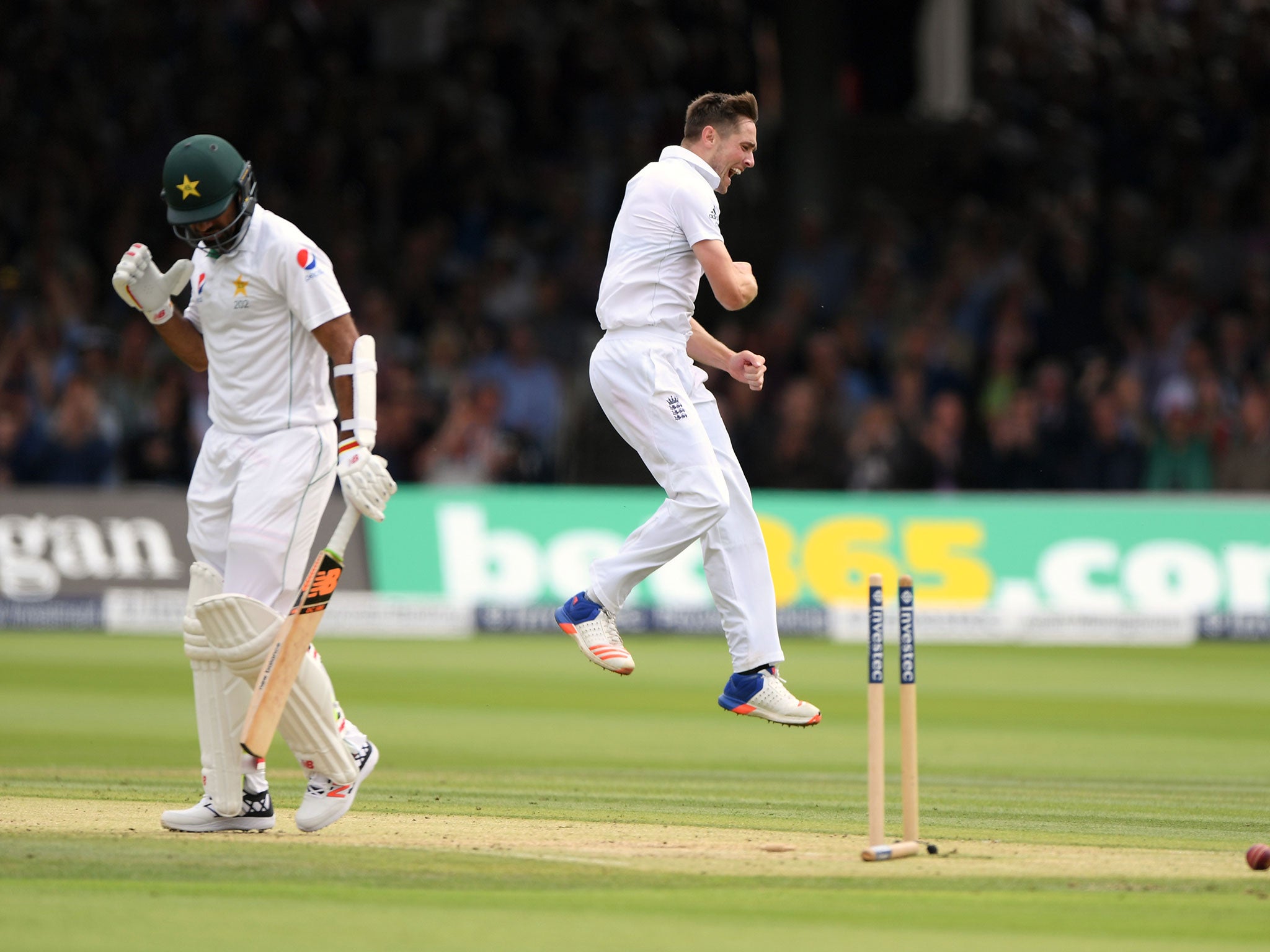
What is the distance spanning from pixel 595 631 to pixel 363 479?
46.1 inches

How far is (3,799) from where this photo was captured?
7938 millimetres

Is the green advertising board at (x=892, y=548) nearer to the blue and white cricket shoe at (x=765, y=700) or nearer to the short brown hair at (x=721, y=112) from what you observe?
the blue and white cricket shoe at (x=765, y=700)

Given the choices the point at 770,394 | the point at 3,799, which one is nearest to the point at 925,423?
the point at 770,394

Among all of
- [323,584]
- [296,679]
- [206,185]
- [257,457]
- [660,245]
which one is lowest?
[296,679]

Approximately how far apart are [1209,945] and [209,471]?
3781mm

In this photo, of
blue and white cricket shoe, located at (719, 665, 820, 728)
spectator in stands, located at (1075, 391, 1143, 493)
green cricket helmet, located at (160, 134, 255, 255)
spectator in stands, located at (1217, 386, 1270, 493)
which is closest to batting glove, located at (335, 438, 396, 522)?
green cricket helmet, located at (160, 134, 255, 255)

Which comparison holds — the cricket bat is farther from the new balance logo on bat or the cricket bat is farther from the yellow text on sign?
the yellow text on sign

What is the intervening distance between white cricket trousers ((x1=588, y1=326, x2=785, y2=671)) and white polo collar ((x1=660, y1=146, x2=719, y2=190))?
0.61 m

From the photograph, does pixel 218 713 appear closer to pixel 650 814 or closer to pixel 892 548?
pixel 650 814

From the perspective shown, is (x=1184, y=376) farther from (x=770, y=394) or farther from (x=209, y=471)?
(x=209, y=471)

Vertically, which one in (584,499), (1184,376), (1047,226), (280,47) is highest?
(280,47)

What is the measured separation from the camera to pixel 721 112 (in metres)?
7.44

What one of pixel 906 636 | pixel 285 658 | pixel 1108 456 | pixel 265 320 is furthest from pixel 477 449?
pixel 906 636

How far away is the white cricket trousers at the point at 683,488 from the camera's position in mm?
7297
